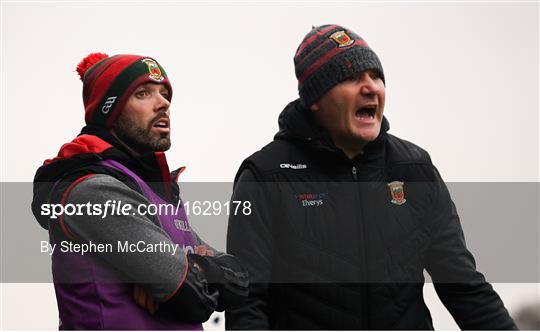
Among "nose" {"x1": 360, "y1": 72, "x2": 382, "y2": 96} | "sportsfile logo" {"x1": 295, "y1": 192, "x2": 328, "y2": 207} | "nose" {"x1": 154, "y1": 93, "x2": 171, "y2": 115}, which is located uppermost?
"nose" {"x1": 360, "y1": 72, "x2": 382, "y2": 96}

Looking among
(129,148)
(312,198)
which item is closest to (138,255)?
(129,148)

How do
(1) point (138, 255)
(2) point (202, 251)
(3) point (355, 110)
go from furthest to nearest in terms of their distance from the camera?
1. (3) point (355, 110)
2. (2) point (202, 251)
3. (1) point (138, 255)

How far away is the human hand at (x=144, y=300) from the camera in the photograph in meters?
3.52

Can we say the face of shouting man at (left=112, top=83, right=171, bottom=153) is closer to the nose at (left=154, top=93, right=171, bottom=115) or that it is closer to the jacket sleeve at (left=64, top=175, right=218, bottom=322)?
the nose at (left=154, top=93, right=171, bottom=115)

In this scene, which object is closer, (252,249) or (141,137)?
(141,137)

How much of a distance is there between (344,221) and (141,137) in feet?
3.75

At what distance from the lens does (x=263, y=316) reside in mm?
4223

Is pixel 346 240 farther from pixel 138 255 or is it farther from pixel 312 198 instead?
pixel 138 255

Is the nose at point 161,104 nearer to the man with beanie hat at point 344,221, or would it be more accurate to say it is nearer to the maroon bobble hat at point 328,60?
the man with beanie hat at point 344,221

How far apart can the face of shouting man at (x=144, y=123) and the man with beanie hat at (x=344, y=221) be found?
1.90ft

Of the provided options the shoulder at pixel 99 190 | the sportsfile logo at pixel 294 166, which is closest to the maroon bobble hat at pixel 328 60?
the sportsfile logo at pixel 294 166

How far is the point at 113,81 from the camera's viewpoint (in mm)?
4199

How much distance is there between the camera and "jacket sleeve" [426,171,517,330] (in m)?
4.48

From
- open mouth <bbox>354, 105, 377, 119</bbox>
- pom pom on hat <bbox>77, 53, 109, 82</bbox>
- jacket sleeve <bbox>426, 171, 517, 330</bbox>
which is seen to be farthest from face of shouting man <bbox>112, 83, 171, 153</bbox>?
jacket sleeve <bbox>426, 171, 517, 330</bbox>
